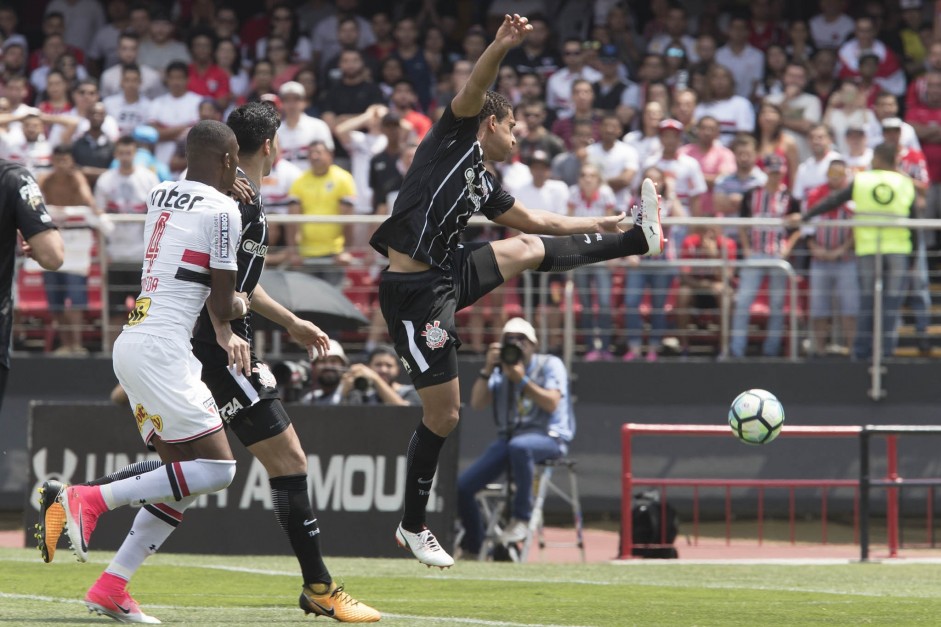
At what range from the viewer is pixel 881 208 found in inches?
587

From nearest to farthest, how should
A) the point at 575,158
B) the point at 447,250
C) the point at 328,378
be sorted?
the point at 447,250 < the point at 328,378 < the point at 575,158

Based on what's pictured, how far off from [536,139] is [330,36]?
456 centimetres

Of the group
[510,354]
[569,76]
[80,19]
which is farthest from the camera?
[80,19]

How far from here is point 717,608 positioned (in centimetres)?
793

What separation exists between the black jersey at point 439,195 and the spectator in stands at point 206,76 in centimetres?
1093

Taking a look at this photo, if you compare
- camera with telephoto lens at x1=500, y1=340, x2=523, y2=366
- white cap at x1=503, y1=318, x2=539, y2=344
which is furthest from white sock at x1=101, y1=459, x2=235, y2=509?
white cap at x1=503, y1=318, x2=539, y2=344

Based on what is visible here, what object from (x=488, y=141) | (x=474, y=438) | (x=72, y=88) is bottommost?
(x=474, y=438)

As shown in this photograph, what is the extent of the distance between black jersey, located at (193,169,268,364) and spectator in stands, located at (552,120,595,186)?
30.8ft

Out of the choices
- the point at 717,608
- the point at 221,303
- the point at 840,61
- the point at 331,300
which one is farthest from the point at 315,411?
the point at 840,61

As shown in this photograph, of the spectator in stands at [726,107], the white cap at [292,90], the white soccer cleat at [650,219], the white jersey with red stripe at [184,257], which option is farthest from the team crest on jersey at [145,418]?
the spectator in stands at [726,107]

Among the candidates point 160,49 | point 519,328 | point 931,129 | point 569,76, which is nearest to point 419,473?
point 519,328

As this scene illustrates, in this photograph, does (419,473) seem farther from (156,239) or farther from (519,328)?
(519,328)

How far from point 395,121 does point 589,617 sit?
9.70 metres

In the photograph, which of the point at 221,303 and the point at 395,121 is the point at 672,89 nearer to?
the point at 395,121
